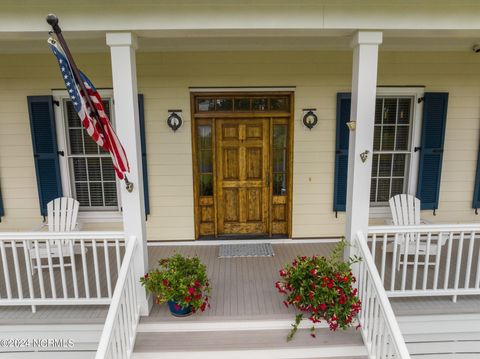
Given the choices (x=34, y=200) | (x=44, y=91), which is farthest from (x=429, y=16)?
(x=34, y=200)

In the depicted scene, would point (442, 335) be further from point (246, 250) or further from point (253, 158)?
point (253, 158)

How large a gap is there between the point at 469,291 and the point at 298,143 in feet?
7.84

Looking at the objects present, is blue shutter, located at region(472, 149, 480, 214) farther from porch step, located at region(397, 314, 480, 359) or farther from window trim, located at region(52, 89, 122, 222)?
window trim, located at region(52, 89, 122, 222)

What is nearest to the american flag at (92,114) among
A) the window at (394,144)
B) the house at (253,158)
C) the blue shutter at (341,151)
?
the house at (253,158)

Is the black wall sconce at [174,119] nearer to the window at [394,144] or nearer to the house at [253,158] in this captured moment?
the house at [253,158]

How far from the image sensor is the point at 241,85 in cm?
400

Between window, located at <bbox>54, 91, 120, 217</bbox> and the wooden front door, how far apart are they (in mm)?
1454

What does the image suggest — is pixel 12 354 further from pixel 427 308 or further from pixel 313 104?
pixel 313 104

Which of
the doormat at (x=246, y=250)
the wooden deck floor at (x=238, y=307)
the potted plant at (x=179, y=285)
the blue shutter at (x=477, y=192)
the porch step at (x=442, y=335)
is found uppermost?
the blue shutter at (x=477, y=192)

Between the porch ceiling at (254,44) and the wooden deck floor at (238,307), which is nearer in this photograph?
the wooden deck floor at (238,307)

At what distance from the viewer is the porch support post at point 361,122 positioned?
260 cm

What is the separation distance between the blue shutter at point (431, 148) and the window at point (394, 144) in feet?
0.30

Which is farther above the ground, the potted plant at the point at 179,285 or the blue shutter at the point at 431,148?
the blue shutter at the point at 431,148

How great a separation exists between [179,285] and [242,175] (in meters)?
→ 1.94
